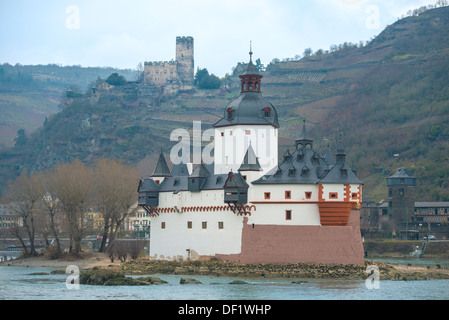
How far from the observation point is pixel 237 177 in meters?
80.6

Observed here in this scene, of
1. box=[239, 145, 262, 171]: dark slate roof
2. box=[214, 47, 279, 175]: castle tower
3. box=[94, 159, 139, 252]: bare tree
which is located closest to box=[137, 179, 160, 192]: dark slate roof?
box=[214, 47, 279, 175]: castle tower

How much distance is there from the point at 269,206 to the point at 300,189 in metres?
2.96

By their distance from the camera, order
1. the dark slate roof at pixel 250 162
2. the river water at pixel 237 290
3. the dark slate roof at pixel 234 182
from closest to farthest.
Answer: the river water at pixel 237 290 < the dark slate roof at pixel 234 182 < the dark slate roof at pixel 250 162

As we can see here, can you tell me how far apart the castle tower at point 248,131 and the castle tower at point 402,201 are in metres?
51.4

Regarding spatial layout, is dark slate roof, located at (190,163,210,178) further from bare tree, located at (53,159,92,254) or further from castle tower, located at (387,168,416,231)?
castle tower, located at (387,168,416,231)

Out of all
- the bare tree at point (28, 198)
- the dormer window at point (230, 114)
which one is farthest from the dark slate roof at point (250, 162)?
the bare tree at point (28, 198)

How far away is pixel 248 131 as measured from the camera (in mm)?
84188

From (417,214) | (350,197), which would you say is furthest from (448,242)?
(350,197)

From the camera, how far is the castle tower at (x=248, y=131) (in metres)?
84.2

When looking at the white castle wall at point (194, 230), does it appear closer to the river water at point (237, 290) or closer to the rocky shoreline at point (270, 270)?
the rocky shoreline at point (270, 270)

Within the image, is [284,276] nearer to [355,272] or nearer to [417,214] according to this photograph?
[355,272]

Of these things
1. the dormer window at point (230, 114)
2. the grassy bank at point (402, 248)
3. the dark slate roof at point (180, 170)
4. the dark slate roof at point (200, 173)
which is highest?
the dormer window at point (230, 114)

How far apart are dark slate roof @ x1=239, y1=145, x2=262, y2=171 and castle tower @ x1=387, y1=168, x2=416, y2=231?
2177 inches

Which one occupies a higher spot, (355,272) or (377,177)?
(377,177)
